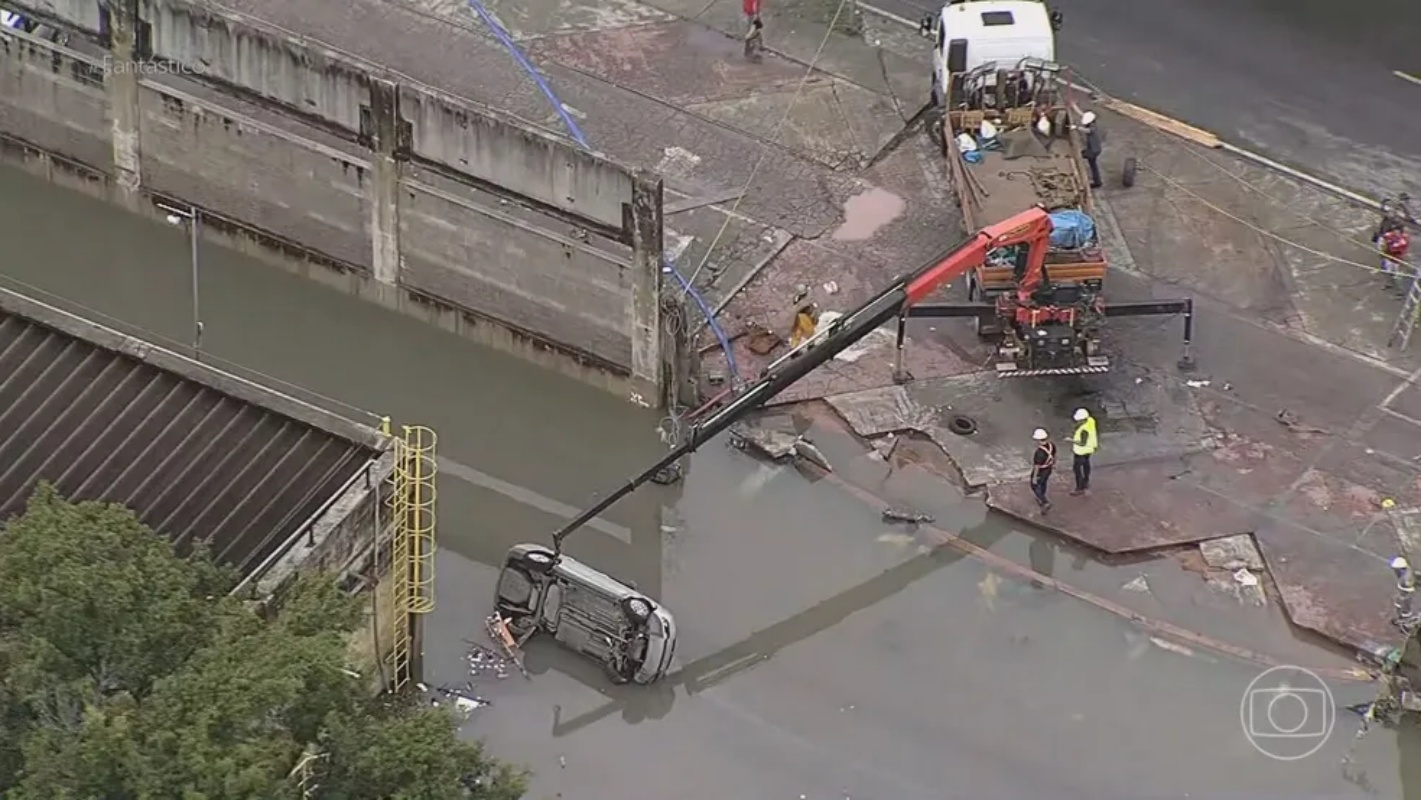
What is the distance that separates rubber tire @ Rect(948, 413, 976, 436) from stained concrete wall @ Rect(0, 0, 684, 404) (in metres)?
4.12

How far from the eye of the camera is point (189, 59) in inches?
1335

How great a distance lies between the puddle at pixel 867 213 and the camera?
116 ft

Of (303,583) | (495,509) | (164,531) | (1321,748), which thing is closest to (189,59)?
(495,509)

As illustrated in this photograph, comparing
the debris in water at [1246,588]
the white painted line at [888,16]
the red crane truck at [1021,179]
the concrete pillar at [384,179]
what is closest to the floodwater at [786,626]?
the debris in water at [1246,588]

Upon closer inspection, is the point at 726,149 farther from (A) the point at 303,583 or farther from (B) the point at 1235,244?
(A) the point at 303,583

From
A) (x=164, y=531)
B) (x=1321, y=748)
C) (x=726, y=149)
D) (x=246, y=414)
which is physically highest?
(x=726, y=149)

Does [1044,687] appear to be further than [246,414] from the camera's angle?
Yes

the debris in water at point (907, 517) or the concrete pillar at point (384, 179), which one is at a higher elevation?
the concrete pillar at point (384, 179)

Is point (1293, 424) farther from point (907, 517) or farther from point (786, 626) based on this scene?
point (786, 626)

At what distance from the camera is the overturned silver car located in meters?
27.5

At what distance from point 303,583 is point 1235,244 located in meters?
19.1

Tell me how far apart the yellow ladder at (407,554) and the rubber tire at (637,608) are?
2.42m

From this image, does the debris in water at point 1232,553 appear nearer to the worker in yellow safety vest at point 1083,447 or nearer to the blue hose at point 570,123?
the worker in yellow safety vest at point 1083,447

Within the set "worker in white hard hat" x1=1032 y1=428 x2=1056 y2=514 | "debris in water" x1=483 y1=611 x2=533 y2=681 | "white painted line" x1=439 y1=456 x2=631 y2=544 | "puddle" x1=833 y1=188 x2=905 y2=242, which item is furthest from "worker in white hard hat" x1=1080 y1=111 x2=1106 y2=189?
"debris in water" x1=483 y1=611 x2=533 y2=681
